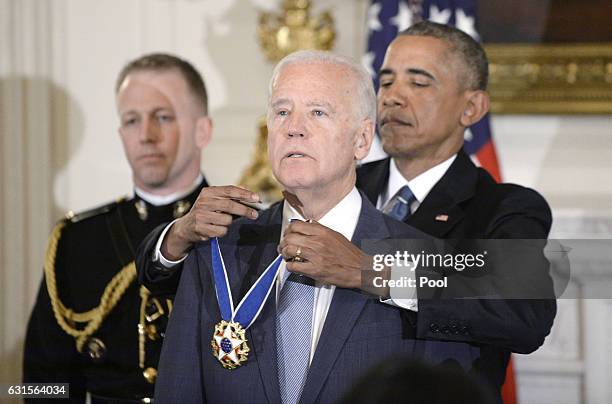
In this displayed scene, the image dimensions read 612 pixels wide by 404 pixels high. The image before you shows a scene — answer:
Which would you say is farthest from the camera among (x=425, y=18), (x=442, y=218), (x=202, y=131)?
(x=425, y=18)

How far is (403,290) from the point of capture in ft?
6.93

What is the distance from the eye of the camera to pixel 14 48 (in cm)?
469

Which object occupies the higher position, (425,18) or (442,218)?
(425,18)

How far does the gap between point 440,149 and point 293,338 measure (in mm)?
912

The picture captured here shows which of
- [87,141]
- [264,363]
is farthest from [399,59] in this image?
[87,141]

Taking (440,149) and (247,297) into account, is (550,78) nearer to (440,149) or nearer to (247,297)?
(440,149)

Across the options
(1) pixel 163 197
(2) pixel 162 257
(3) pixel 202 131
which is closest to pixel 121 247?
(1) pixel 163 197

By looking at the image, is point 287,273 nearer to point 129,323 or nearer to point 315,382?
point 315,382

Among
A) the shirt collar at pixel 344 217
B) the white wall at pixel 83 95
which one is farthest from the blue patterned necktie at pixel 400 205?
the white wall at pixel 83 95

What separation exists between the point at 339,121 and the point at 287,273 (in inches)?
13.9

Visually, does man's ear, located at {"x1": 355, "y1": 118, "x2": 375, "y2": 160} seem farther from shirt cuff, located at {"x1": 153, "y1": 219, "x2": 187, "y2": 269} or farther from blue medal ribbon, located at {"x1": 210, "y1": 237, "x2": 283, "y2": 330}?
shirt cuff, located at {"x1": 153, "y1": 219, "x2": 187, "y2": 269}

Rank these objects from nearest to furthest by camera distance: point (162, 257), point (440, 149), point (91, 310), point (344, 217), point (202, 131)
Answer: point (344, 217) → point (162, 257) → point (440, 149) → point (91, 310) → point (202, 131)

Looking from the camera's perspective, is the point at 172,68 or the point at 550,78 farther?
the point at 550,78

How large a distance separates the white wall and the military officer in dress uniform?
1463 mm
